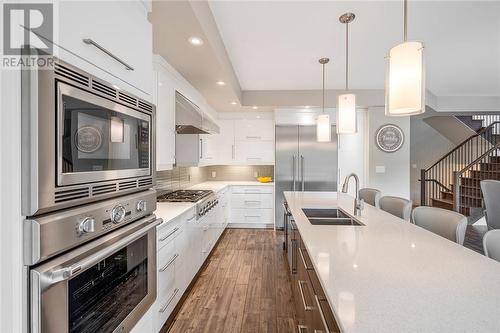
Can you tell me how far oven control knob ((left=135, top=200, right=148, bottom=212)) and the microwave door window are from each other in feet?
0.55

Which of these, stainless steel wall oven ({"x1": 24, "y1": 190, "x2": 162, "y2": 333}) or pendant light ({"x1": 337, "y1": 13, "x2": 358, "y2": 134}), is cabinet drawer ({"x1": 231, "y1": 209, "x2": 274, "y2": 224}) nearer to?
pendant light ({"x1": 337, "y1": 13, "x2": 358, "y2": 134})

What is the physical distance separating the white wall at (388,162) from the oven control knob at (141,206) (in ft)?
14.4

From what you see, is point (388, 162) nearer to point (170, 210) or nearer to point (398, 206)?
point (398, 206)

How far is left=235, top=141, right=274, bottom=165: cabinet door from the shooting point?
5195 mm

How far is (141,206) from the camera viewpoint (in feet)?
3.97

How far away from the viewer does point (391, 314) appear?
2.43 ft

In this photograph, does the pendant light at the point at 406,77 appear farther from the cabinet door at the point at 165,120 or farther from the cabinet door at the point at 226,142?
the cabinet door at the point at 226,142

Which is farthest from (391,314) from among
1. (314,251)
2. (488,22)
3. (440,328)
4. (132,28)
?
(488,22)

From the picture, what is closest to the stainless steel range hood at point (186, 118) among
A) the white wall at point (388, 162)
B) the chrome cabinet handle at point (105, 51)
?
the chrome cabinet handle at point (105, 51)

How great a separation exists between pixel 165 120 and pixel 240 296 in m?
1.82

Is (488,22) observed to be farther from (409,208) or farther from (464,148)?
(464,148)

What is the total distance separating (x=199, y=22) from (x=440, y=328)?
6.90 feet

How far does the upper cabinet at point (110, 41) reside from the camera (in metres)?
0.79

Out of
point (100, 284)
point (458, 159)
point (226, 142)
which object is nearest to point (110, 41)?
point (100, 284)
